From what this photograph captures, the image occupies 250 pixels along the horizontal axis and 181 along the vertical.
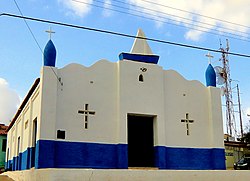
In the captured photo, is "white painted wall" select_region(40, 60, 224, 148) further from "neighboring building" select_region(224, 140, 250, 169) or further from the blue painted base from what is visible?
"neighboring building" select_region(224, 140, 250, 169)

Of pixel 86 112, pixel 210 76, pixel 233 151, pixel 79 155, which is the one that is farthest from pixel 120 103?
pixel 233 151

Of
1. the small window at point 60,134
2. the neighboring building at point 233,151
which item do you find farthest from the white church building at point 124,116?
the neighboring building at point 233,151

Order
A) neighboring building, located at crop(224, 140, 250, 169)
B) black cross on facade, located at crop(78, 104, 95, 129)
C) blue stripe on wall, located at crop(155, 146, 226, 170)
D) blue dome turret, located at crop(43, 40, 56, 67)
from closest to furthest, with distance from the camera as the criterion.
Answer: blue dome turret, located at crop(43, 40, 56, 67)
black cross on facade, located at crop(78, 104, 95, 129)
blue stripe on wall, located at crop(155, 146, 226, 170)
neighboring building, located at crop(224, 140, 250, 169)

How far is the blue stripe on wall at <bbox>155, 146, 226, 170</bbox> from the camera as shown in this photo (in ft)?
53.6

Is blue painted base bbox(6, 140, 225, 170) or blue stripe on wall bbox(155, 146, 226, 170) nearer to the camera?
blue painted base bbox(6, 140, 225, 170)

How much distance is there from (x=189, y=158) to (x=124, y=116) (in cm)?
387

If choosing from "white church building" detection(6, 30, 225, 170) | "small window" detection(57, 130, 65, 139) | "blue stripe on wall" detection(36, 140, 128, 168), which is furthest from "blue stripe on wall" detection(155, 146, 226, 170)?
"small window" detection(57, 130, 65, 139)

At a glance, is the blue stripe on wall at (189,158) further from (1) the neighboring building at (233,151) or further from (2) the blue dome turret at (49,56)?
(1) the neighboring building at (233,151)

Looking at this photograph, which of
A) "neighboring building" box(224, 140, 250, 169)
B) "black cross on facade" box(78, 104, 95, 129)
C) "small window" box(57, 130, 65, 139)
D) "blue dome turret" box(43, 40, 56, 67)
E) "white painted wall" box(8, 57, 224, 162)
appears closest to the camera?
"small window" box(57, 130, 65, 139)

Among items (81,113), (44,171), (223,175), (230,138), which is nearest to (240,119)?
(230,138)

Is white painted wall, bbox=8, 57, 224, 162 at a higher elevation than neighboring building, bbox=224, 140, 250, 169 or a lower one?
higher

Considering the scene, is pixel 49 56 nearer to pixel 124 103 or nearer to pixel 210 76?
pixel 124 103

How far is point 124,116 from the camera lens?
16094 millimetres

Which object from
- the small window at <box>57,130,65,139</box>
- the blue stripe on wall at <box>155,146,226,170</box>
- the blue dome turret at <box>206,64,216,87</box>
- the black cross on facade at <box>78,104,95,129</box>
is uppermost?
the blue dome turret at <box>206,64,216,87</box>
